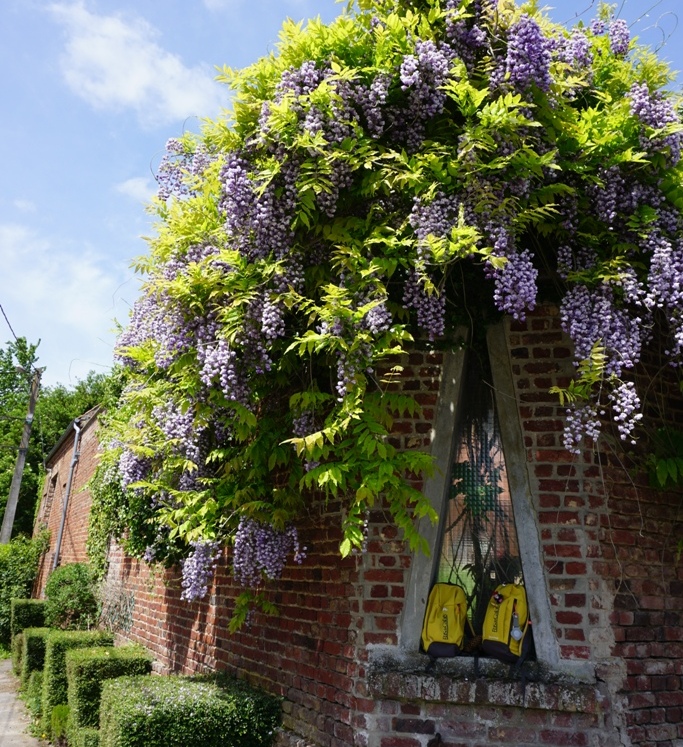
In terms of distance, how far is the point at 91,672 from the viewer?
21.5 feet

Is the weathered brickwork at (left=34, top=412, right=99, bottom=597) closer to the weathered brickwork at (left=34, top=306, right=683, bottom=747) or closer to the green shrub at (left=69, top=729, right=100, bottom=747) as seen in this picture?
the green shrub at (left=69, top=729, right=100, bottom=747)

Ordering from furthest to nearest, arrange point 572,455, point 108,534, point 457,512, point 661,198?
point 108,534, point 457,512, point 572,455, point 661,198

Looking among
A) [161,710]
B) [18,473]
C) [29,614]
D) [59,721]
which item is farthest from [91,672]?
[18,473]

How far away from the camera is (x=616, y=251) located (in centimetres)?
351

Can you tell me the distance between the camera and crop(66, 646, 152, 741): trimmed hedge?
6340 mm

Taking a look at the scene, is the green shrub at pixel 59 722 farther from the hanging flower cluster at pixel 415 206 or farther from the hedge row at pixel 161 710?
the hanging flower cluster at pixel 415 206

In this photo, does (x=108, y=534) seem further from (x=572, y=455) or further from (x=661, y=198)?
(x=661, y=198)

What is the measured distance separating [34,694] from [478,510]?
7.78 meters

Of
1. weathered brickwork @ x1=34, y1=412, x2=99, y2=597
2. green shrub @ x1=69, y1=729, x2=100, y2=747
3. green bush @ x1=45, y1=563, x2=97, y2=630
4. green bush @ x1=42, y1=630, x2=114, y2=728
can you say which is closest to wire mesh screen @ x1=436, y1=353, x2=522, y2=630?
green shrub @ x1=69, y1=729, x2=100, y2=747

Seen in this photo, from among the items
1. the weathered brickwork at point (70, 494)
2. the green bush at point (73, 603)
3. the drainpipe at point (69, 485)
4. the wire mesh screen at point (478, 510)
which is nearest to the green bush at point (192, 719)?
the wire mesh screen at point (478, 510)

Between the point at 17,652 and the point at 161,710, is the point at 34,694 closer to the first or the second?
the point at 17,652

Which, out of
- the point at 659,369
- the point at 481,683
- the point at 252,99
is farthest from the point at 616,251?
the point at 481,683

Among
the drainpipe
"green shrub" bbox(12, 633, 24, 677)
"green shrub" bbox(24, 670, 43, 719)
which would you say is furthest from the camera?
the drainpipe

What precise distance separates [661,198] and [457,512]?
2.02 metres
